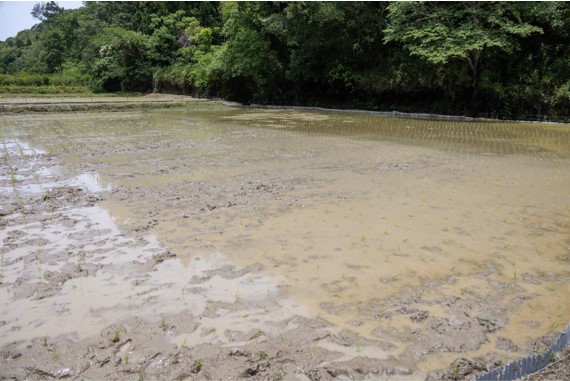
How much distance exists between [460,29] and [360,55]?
676cm

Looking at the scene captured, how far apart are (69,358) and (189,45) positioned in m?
34.7

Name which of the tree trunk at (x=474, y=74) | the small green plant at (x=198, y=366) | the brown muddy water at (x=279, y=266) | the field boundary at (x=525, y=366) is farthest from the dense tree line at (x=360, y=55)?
the small green plant at (x=198, y=366)

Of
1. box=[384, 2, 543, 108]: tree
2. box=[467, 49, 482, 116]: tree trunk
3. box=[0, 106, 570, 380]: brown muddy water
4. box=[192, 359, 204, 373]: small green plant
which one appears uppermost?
box=[384, 2, 543, 108]: tree

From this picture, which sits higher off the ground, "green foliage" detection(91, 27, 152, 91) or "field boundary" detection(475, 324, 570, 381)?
"green foliage" detection(91, 27, 152, 91)

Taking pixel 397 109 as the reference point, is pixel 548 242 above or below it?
below

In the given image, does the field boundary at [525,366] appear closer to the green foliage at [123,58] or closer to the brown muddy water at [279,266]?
the brown muddy water at [279,266]

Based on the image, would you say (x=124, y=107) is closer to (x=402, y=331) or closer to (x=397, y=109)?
(x=397, y=109)

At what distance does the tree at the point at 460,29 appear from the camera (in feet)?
51.4

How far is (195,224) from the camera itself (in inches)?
217

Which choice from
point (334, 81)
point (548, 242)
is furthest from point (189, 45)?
point (548, 242)

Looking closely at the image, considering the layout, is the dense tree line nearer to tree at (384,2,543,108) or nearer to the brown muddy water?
tree at (384,2,543,108)

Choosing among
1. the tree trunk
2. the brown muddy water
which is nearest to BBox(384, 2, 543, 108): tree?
the tree trunk

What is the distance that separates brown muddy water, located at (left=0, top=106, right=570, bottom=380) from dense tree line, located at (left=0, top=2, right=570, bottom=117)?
8681mm

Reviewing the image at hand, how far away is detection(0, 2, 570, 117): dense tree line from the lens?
53.3 feet
